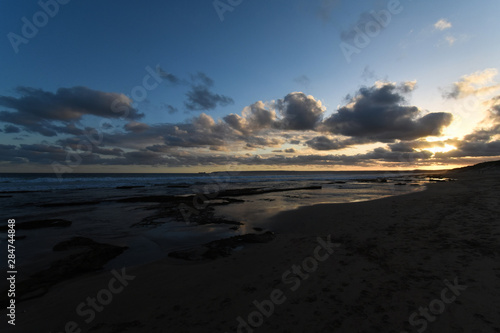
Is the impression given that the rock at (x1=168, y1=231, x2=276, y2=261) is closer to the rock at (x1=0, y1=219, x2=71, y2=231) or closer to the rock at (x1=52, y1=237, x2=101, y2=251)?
the rock at (x1=52, y1=237, x2=101, y2=251)

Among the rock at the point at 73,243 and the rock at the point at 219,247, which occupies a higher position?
the rock at the point at 73,243

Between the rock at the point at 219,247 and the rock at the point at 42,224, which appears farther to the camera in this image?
the rock at the point at 42,224

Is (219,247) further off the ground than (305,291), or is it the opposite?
(305,291)

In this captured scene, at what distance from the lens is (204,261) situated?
810 centimetres

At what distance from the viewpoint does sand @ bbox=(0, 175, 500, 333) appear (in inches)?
177

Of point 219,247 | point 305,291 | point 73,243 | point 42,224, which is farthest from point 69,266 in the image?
point 42,224

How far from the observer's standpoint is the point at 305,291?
5.66m

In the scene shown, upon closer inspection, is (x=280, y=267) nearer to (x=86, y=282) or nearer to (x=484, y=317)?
(x=484, y=317)

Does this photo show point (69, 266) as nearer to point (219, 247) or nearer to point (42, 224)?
point (219, 247)

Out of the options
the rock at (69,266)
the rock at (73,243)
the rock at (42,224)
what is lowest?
the rock at (69,266)

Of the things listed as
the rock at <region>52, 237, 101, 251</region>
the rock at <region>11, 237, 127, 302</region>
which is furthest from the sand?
the rock at <region>52, 237, 101, 251</region>

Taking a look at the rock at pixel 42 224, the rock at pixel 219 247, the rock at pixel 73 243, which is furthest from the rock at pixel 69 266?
the rock at pixel 42 224

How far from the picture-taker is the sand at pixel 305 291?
14.8ft

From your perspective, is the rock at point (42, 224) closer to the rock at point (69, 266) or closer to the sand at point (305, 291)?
the rock at point (69, 266)
